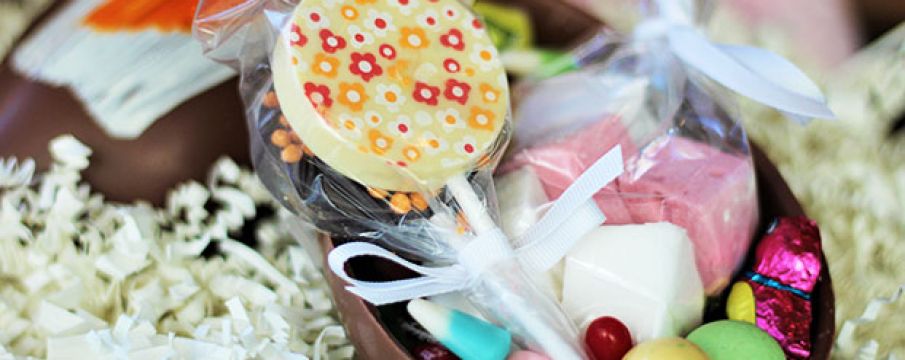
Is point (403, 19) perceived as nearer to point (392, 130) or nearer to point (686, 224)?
point (392, 130)

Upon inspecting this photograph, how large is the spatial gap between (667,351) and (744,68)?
0.37 meters

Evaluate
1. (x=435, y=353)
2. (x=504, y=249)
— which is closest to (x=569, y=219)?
(x=504, y=249)

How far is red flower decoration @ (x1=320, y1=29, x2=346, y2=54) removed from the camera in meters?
0.87

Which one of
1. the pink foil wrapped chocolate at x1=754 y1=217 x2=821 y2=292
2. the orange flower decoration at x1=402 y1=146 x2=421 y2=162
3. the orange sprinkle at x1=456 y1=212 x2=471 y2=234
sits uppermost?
the orange flower decoration at x1=402 y1=146 x2=421 y2=162

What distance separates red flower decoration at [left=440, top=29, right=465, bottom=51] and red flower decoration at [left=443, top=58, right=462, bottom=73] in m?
0.02

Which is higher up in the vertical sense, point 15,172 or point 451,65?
point 451,65

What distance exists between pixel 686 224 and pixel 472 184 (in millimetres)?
206

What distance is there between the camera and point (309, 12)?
2.89 feet

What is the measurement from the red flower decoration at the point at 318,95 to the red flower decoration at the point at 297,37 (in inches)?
1.8

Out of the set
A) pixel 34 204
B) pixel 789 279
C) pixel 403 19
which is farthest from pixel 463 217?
pixel 34 204

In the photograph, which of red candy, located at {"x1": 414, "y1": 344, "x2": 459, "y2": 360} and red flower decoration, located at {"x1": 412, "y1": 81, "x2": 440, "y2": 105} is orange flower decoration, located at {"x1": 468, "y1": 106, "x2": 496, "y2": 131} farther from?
red candy, located at {"x1": 414, "y1": 344, "x2": 459, "y2": 360}

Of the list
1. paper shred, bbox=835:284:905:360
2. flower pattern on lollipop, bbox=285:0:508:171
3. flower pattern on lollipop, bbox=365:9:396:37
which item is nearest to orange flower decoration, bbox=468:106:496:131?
flower pattern on lollipop, bbox=285:0:508:171

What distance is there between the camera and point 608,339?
2.72 feet

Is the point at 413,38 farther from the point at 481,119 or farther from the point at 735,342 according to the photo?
the point at 735,342
